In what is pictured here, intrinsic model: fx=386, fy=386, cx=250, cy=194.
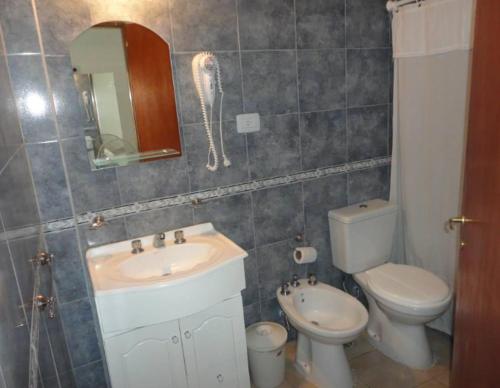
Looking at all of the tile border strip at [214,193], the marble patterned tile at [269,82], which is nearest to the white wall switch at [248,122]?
the marble patterned tile at [269,82]

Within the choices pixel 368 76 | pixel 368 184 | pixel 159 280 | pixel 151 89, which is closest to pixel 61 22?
pixel 151 89

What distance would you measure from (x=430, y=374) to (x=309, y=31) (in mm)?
1964

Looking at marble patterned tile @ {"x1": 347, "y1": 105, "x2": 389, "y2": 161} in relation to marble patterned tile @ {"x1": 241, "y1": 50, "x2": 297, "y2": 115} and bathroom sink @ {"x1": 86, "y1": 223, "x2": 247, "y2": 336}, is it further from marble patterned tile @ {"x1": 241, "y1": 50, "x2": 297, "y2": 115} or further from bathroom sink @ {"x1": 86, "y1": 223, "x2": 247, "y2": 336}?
bathroom sink @ {"x1": 86, "y1": 223, "x2": 247, "y2": 336}

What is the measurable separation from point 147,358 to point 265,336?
0.74 metres

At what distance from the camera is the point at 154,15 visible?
5.52 ft

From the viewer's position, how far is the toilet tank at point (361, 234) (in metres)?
2.26

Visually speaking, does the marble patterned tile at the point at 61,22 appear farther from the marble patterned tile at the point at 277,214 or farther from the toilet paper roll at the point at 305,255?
the toilet paper roll at the point at 305,255

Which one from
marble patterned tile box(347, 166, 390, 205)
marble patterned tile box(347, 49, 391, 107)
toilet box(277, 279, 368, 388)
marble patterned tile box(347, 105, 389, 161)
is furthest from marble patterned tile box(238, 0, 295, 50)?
toilet box(277, 279, 368, 388)

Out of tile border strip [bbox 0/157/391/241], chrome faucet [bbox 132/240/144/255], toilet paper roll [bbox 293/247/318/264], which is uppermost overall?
tile border strip [bbox 0/157/391/241]

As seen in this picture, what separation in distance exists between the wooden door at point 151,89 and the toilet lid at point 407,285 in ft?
4.36

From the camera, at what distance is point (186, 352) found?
64.2 inches

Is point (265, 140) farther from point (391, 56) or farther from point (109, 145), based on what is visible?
point (391, 56)

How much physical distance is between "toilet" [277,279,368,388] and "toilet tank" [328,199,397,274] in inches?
9.3

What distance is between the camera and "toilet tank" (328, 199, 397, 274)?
7.40ft
